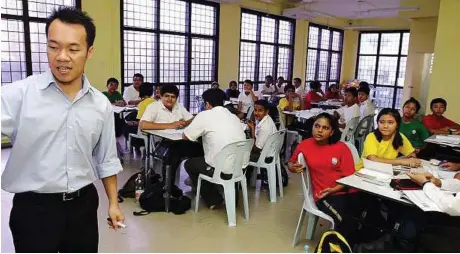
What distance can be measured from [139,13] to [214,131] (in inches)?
184

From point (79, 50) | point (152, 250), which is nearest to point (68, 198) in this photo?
point (79, 50)

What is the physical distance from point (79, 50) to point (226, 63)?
304 inches

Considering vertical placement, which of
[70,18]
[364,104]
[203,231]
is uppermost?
[70,18]

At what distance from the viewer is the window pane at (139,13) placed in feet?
22.4

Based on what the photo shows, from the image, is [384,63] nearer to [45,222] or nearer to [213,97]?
[213,97]

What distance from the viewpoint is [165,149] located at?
3625 millimetres

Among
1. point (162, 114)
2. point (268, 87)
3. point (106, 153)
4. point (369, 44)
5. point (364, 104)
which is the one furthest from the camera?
point (369, 44)

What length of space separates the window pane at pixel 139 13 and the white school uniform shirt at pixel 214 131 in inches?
172

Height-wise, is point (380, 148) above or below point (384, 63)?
below

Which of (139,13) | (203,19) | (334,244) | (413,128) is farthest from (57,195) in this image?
(203,19)

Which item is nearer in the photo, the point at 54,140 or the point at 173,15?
the point at 54,140

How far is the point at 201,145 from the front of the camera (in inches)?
154

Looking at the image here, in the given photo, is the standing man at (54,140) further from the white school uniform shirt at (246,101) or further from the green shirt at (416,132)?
the white school uniform shirt at (246,101)

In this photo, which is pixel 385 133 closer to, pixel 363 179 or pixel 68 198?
pixel 363 179
